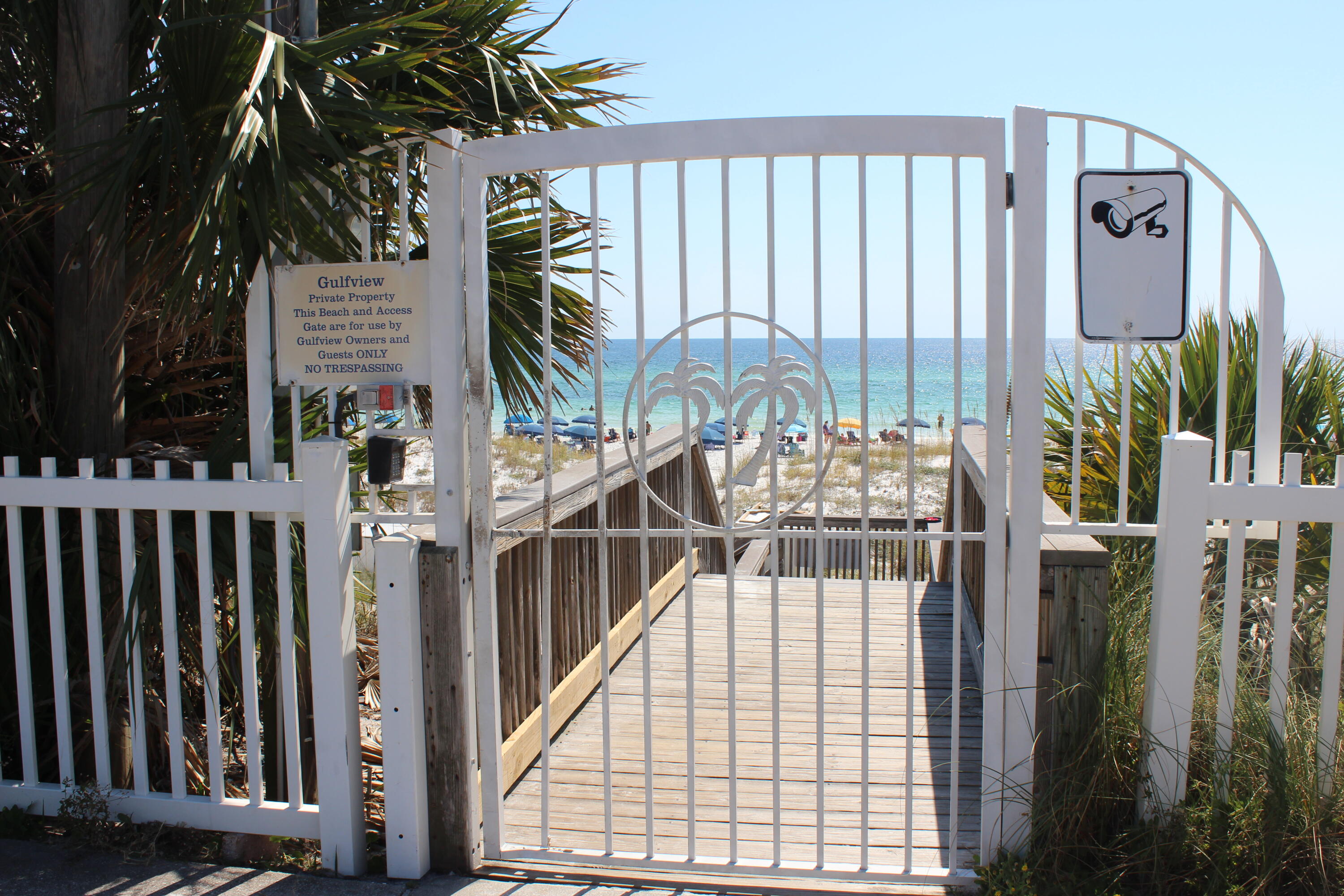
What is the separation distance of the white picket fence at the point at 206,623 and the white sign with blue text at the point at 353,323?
24 centimetres

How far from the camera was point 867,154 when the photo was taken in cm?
255

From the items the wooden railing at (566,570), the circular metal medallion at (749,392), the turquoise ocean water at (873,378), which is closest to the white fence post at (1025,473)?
the circular metal medallion at (749,392)

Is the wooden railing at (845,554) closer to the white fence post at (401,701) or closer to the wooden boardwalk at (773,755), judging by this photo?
the wooden boardwalk at (773,755)

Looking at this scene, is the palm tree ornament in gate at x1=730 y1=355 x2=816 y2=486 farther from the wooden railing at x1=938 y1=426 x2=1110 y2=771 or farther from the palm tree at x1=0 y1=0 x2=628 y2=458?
the palm tree at x1=0 y1=0 x2=628 y2=458

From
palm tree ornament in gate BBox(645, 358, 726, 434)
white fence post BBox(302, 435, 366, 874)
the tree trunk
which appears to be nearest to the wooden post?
white fence post BBox(302, 435, 366, 874)

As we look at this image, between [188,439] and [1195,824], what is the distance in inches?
134

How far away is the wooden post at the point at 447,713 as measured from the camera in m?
2.75

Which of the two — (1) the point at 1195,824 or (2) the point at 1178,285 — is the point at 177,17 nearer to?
(2) the point at 1178,285

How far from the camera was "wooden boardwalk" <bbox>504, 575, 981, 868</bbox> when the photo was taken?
305 cm

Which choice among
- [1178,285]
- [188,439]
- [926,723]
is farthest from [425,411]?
[1178,285]

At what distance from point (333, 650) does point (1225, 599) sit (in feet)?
8.13

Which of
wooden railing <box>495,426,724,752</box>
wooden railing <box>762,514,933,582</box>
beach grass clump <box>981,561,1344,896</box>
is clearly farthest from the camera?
wooden railing <box>762,514,933,582</box>

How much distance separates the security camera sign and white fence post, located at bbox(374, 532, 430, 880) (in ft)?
6.67

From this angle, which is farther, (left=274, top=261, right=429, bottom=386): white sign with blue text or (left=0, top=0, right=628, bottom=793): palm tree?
(left=274, top=261, right=429, bottom=386): white sign with blue text
